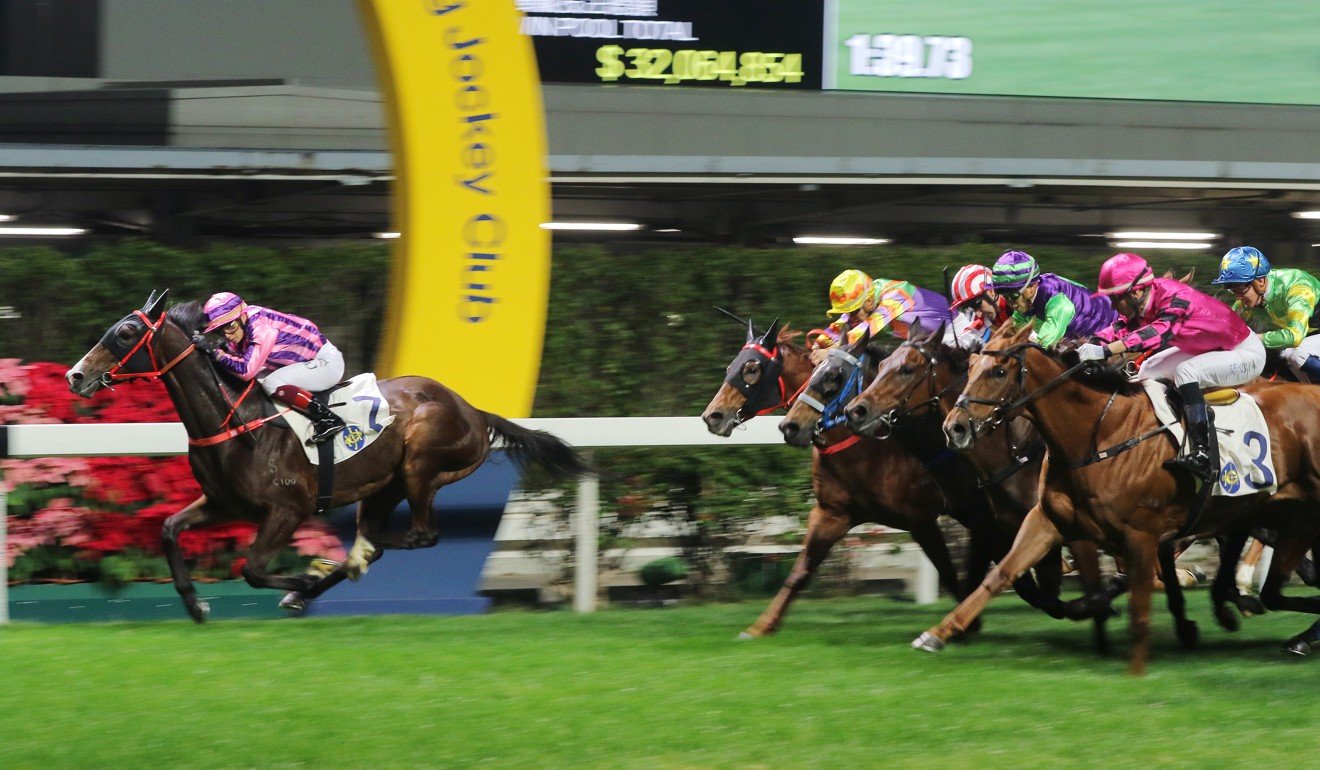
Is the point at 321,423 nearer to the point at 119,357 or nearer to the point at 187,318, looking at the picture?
the point at 187,318

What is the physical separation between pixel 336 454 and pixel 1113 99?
20.3 ft

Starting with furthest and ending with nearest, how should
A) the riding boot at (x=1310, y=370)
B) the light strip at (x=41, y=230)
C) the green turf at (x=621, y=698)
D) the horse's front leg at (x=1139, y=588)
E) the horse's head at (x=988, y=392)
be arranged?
the light strip at (x=41, y=230)
the riding boot at (x=1310, y=370)
the horse's front leg at (x=1139, y=588)
the horse's head at (x=988, y=392)
the green turf at (x=621, y=698)

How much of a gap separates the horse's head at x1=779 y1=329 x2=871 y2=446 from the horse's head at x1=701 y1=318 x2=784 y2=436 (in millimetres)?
278

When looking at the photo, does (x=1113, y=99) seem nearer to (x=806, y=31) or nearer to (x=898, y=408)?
(x=806, y=31)

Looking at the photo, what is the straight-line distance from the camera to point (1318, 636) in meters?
5.66

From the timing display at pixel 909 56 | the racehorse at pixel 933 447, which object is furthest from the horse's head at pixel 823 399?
the timing display at pixel 909 56

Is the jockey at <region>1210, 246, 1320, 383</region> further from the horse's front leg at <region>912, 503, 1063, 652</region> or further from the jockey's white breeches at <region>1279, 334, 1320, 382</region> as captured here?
the horse's front leg at <region>912, 503, 1063, 652</region>

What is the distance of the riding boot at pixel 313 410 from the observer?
20.0 ft

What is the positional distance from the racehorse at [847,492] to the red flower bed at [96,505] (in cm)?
A: 203

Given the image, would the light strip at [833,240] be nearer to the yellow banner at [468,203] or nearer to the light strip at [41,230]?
the yellow banner at [468,203]

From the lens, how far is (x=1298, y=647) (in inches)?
222

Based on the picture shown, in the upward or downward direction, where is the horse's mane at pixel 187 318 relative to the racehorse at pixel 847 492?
upward

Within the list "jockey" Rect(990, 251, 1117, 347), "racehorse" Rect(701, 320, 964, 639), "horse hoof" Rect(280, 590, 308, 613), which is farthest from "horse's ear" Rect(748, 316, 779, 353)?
"horse hoof" Rect(280, 590, 308, 613)

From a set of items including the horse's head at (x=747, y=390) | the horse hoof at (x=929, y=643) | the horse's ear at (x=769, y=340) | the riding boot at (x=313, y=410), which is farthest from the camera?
the horse's ear at (x=769, y=340)
